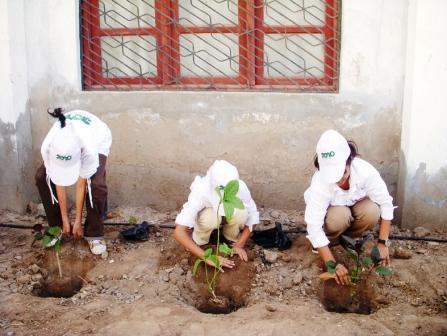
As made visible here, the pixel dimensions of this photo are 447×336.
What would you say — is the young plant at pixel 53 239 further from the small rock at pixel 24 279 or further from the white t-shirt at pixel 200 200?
the white t-shirt at pixel 200 200

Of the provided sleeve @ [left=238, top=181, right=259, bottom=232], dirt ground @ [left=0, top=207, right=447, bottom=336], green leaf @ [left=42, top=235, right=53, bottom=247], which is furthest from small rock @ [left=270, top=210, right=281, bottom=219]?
green leaf @ [left=42, top=235, right=53, bottom=247]

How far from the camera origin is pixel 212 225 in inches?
168

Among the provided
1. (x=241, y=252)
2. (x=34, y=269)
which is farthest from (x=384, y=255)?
(x=34, y=269)

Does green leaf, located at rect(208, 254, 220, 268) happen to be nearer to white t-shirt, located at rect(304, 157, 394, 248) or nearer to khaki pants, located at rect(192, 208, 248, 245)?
khaki pants, located at rect(192, 208, 248, 245)

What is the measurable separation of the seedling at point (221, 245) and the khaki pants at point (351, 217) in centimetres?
68

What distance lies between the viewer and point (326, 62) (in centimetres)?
490

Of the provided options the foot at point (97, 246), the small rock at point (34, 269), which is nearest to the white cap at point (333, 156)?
the foot at point (97, 246)

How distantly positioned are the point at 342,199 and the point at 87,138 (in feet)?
5.54

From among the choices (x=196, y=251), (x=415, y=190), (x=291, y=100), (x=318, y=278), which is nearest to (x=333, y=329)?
(x=318, y=278)

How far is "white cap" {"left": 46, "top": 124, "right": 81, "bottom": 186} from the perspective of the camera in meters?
3.95

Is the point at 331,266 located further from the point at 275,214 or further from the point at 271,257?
the point at 275,214

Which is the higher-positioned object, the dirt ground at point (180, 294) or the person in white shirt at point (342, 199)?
the person in white shirt at point (342, 199)

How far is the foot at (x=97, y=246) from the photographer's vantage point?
4.54m

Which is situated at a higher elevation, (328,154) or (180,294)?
(328,154)
